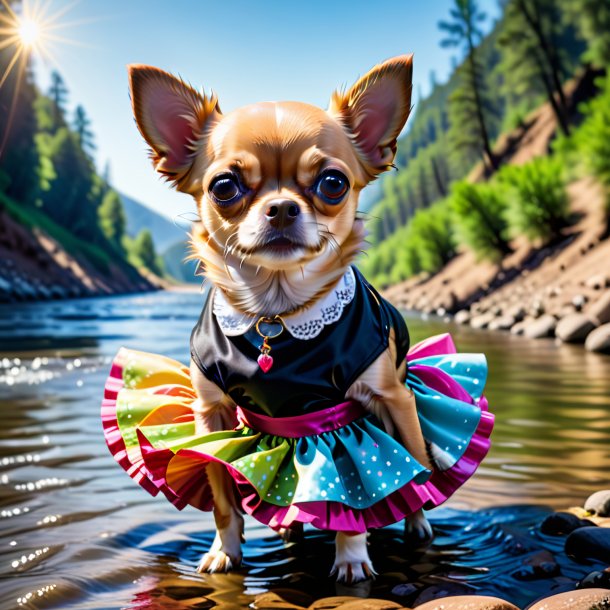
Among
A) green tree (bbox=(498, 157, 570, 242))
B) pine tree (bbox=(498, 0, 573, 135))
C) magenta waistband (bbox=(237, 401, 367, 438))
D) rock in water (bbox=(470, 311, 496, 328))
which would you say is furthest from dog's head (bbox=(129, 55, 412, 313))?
pine tree (bbox=(498, 0, 573, 135))

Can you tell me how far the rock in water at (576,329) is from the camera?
12.5 m

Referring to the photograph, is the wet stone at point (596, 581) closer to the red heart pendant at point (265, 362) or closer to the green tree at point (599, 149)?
the red heart pendant at point (265, 362)

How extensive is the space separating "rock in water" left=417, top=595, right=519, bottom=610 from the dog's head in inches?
49.2

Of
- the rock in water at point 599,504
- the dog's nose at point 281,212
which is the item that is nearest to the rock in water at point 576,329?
the rock in water at point 599,504

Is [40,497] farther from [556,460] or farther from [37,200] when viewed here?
[37,200]

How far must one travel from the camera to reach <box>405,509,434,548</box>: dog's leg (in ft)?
11.0

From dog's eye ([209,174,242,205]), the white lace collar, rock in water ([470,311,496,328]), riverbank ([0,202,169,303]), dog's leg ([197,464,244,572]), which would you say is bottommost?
dog's leg ([197,464,244,572])

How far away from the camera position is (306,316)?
285 centimetres

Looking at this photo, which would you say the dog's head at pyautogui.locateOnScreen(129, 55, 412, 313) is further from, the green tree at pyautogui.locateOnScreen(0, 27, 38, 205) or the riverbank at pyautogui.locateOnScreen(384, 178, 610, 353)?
the green tree at pyautogui.locateOnScreen(0, 27, 38, 205)

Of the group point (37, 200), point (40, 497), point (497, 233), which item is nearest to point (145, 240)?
point (37, 200)

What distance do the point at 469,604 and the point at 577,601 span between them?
1.23ft

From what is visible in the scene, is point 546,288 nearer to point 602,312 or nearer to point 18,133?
point 602,312

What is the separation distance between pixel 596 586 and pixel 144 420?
2.05m

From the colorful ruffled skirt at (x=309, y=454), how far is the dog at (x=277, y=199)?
0.13 meters
